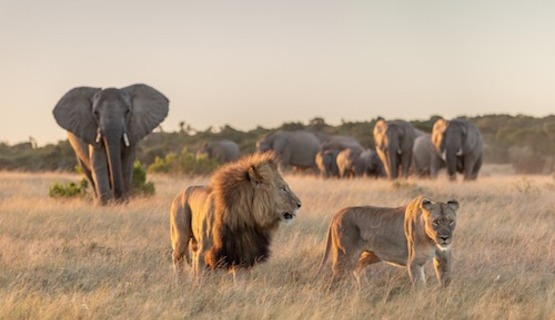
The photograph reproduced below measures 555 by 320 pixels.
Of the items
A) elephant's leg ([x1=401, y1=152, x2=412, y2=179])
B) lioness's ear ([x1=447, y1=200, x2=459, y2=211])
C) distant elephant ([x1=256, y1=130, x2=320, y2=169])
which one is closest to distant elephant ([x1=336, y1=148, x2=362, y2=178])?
elephant's leg ([x1=401, y1=152, x2=412, y2=179])

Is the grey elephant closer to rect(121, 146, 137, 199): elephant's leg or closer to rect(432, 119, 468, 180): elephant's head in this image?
rect(432, 119, 468, 180): elephant's head

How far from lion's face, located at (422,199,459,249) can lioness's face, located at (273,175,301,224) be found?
1.12 m

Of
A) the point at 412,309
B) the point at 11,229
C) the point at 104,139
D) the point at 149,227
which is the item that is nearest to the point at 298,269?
the point at 412,309

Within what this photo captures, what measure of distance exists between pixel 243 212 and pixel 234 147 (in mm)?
31723

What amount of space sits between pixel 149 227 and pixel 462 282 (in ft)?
17.1

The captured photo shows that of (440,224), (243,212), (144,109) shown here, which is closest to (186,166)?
(144,109)

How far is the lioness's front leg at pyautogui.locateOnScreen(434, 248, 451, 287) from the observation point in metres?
6.80

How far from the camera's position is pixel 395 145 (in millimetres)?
25547

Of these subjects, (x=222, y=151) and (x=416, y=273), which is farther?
(x=222, y=151)

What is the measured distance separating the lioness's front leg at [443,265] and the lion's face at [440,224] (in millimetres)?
218

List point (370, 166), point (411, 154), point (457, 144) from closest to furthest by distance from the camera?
point (457, 144)
point (411, 154)
point (370, 166)

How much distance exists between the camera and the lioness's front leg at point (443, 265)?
6801 millimetres

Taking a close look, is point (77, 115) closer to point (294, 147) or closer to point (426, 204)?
point (426, 204)

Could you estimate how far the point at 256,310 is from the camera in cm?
610
